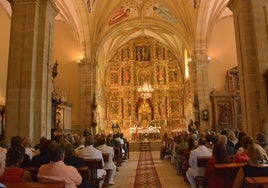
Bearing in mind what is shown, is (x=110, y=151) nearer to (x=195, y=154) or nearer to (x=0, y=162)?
(x=195, y=154)

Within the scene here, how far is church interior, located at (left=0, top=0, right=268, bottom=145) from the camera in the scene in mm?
7488

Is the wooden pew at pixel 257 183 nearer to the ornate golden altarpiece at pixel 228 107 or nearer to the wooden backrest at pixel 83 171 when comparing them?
the wooden backrest at pixel 83 171

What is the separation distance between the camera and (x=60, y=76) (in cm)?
1658

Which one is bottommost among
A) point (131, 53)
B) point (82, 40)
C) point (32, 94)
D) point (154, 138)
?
point (154, 138)

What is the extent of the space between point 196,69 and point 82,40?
7419mm

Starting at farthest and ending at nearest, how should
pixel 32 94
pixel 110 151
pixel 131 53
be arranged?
pixel 131 53 → pixel 32 94 → pixel 110 151

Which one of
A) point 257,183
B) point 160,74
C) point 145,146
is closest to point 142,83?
point 160,74

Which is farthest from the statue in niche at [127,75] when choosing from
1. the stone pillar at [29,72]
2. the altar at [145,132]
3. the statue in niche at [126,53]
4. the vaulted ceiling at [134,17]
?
the stone pillar at [29,72]

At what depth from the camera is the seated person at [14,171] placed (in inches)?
113

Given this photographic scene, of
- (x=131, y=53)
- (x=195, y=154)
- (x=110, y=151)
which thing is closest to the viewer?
(x=195, y=154)

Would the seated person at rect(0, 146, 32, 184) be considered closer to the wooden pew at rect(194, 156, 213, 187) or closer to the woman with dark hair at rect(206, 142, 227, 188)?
the woman with dark hair at rect(206, 142, 227, 188)

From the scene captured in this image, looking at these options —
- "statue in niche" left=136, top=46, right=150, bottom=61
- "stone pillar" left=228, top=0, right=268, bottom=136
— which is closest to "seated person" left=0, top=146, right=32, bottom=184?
"stone pillar" left=228, top=0, right=268, bottom=136

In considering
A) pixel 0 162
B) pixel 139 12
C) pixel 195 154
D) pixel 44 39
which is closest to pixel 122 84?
pixel 139 12

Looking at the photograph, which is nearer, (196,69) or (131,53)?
(196,69)
